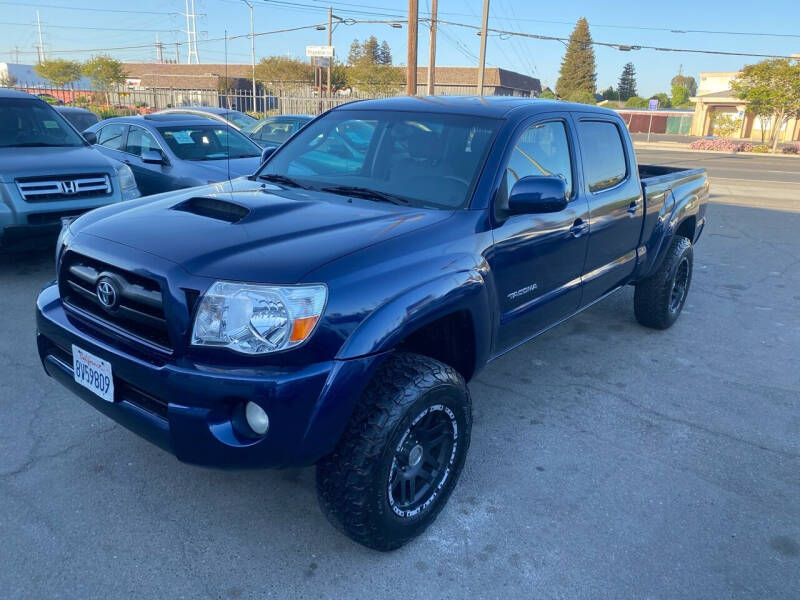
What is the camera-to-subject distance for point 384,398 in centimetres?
234

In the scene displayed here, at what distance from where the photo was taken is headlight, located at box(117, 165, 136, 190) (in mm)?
6324

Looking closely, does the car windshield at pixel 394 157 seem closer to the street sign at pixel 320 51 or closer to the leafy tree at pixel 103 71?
the street sign at pixel 320 51

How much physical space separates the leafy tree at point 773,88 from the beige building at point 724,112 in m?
19.4

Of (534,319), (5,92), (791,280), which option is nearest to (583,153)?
(534,319)

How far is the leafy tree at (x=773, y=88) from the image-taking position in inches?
1334

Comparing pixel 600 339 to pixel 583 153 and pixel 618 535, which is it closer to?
pixel 583 153

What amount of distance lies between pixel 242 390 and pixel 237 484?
1073 mm

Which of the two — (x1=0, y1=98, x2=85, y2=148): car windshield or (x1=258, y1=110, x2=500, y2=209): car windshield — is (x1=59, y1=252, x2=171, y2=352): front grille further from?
(x1=0, y1=98, x2=85, y2=148): car windshield

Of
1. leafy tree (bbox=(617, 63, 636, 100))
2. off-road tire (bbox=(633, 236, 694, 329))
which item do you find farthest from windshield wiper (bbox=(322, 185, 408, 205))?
leafy tree (bbox=(617, 63, 636, 100))

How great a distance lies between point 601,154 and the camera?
4.07 metres

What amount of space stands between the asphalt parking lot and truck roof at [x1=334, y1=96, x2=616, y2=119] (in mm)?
1771

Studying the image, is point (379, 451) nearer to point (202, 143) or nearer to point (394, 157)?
point (394, 157)

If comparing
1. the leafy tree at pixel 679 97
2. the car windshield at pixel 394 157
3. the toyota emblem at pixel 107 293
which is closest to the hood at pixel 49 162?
the car windshield at pixel 394 157

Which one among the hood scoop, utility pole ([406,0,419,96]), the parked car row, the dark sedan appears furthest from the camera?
utility pole ([406,0,419,96])
